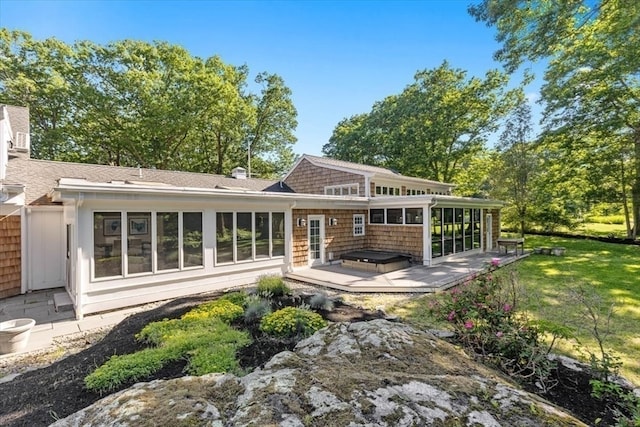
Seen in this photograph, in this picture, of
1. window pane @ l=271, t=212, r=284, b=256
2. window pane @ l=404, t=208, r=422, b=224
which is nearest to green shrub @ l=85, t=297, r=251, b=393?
window pane @ l=271, t=212, r=284, b=256

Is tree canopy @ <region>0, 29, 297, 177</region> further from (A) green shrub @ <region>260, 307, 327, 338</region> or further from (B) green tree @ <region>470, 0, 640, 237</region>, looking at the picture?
(A) green shrub @ <region>260, 307, 327, 338</region>

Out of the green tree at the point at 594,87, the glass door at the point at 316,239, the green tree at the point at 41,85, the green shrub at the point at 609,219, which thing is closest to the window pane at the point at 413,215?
the glass door at the point at 316,239

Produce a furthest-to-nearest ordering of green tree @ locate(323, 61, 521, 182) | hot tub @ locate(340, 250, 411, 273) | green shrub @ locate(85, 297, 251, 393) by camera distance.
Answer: green tree @ locate(323, 61, 521, 182)
hot tub @ locate(340, 250, 411, 273)
green shrub @ locate(85, 297, 251, 393)

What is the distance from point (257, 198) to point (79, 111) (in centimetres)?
1756

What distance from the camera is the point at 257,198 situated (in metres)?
8.74

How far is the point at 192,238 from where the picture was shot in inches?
307

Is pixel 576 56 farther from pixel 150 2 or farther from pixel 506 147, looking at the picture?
pixel 150 2

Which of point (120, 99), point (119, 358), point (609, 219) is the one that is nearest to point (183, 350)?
point (119, 358)

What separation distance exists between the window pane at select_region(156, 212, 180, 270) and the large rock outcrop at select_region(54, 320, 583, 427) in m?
5.84

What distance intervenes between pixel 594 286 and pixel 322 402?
32.0ft

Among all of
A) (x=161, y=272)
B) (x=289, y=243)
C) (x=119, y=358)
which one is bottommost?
(x=119, y=358)

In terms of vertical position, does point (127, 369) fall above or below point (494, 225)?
below

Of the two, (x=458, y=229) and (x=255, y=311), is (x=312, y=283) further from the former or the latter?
(x=458, y=229)

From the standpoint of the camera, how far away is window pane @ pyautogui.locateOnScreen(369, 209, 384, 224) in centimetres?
1223
